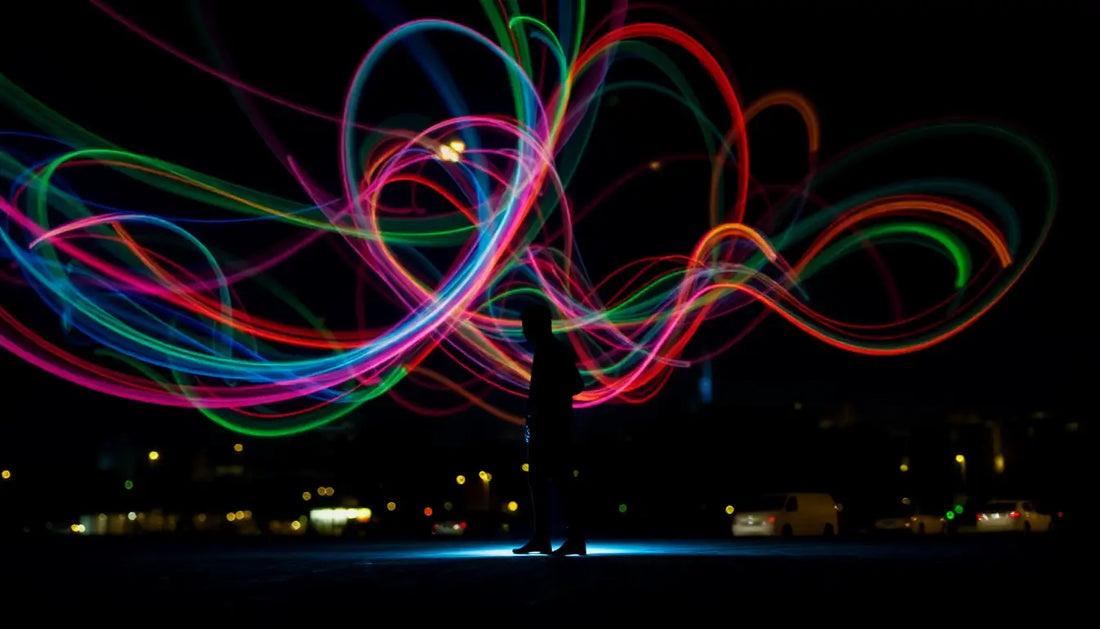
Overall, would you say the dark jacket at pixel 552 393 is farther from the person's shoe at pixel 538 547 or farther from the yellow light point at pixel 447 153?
the yellow light point at pixel 447 153

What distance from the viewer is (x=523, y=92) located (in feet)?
48.6

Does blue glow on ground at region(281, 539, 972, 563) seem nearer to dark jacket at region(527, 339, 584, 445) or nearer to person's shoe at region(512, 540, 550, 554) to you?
person's shoe at region(512, 540, 550, 554)

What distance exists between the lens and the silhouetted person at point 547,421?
26.2 ft

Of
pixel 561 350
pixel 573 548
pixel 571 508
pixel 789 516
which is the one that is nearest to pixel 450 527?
pixel 789 516

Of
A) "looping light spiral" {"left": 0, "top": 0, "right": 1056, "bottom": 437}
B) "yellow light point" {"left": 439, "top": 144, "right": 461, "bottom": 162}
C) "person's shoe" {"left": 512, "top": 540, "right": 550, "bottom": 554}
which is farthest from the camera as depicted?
"yellow light point" {"left": 439, "top": 144, "right": 461, "bottom": 162}

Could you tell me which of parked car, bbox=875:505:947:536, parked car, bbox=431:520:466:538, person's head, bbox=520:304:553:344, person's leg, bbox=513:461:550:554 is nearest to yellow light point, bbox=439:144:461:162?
parked car, bbox=431:520:466:538

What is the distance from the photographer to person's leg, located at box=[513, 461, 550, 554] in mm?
7820

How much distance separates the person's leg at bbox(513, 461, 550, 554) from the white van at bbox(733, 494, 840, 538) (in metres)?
15.9

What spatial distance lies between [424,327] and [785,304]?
781 cm

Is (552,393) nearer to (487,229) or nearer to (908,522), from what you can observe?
(487,229)

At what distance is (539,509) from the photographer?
7.95 m

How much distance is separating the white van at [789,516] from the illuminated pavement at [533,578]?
16.2m

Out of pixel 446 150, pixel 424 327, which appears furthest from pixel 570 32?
pixel 424 327

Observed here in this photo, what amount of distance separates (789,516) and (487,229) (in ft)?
40.0
